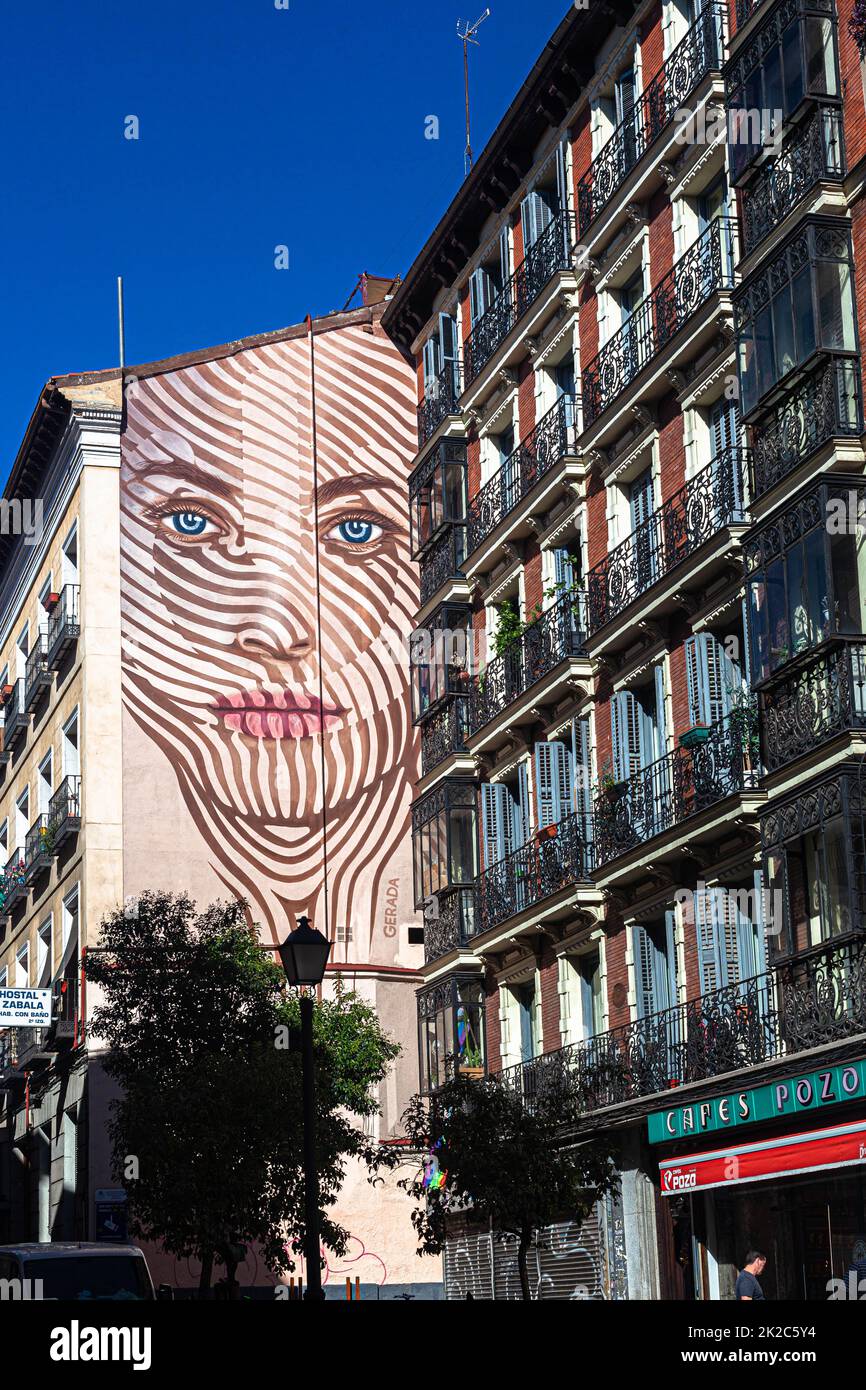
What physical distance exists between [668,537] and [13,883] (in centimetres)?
3224

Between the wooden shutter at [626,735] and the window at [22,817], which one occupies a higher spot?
the window at [22,817]

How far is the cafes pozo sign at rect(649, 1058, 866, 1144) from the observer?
22000mm

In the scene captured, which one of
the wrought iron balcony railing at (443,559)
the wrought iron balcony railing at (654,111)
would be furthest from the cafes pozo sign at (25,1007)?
the wrought iron balcony railing at (654,111)

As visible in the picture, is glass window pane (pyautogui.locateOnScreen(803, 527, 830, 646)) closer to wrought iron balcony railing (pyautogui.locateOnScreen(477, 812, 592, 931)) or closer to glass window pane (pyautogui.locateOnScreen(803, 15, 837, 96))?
glass window pane (pyautogui.locateOnScreen(803, 15, 837, 96))

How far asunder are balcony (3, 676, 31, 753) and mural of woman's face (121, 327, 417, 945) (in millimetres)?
8879

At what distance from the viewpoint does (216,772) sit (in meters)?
47.7

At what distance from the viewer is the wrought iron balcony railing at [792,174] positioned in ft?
81.8

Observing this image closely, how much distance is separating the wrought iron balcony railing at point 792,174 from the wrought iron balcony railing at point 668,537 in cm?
320

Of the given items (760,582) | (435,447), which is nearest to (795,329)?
(760,582)

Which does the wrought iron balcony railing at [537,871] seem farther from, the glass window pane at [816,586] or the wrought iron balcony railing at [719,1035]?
the glass window pane at [816,586]

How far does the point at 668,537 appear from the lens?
29141mm

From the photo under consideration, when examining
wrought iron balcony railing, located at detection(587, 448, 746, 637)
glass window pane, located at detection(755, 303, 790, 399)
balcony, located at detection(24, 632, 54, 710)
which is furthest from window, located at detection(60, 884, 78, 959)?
glass window pane, located at detection(755, 303, 790, 399)

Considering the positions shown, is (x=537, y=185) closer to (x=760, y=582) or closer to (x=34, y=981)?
(x=760, y=582)

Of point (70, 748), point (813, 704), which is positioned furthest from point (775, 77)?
point (70, 748)
